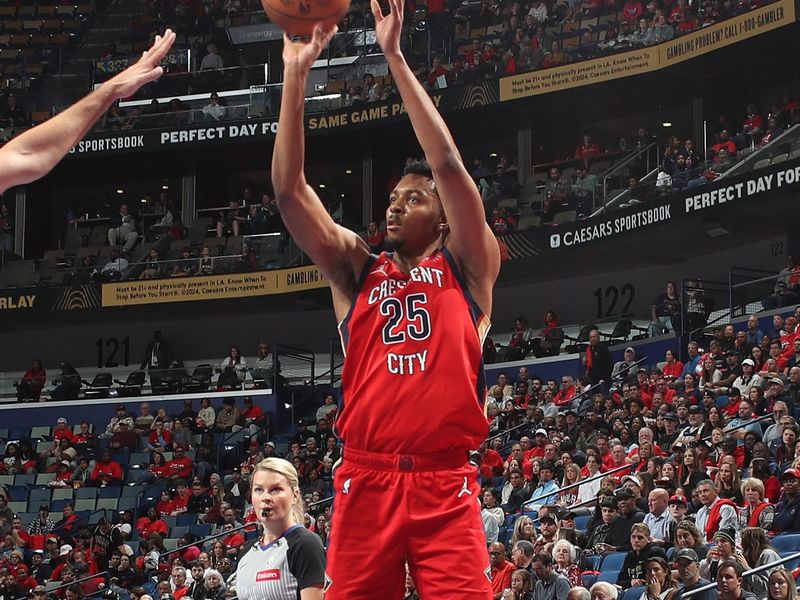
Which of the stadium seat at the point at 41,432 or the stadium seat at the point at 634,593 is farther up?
the stadium seat at the point at 41,432

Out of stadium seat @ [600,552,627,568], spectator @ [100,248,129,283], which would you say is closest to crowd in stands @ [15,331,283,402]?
spectator @ [100,248,129,283]

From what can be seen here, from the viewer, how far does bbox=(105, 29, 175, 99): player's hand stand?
14.4ft

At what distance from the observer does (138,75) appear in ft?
15.0

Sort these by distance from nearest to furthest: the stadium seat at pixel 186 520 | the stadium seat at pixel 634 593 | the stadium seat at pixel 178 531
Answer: the stadium seat at pixel 634 593 → the stadium seat at pixel 178 531 → the stadium seat at pixel 186 520

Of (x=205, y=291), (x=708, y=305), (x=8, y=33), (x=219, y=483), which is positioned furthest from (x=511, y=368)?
(x=8, y=33)

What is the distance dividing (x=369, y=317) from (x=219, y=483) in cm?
1615

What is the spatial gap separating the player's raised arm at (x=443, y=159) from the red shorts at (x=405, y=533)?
761 mm

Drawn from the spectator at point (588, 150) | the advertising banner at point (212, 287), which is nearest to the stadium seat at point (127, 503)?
the advertising banner at point (212, 287)

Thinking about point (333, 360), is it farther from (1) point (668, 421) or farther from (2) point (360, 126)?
(1) point (668, 421)

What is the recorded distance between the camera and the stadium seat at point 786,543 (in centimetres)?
1050

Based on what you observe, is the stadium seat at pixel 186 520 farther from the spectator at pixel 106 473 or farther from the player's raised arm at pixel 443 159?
the player's raised arm at pixel 443 159

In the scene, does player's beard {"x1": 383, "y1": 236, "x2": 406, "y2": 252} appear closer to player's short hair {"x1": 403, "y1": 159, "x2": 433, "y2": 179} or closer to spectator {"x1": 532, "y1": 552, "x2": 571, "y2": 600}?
player's short hair {"x1": 403, "y1": 159, "x2": 433, "y2": 179}

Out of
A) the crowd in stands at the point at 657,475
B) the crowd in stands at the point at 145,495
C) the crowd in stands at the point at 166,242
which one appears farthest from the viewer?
the crowd in stands at the point at 166,242

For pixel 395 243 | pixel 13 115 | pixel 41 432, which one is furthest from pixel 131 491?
pixel 395 243
